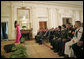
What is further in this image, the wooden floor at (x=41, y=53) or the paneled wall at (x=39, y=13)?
the paneled wall at (x=39, y=13)

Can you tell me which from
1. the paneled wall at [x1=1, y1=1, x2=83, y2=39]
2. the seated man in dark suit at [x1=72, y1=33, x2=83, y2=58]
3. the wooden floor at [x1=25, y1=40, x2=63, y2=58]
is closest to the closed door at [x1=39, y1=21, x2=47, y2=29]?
the paneled wall at [x1=1, y1=1, x2=83, y2=39]

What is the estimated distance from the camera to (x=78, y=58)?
2.88 m

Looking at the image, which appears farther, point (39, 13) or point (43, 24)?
point (43, 24)

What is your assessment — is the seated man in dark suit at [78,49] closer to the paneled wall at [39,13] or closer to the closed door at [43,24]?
the paneled wall at [39,13]

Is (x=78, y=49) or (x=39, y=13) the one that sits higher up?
(x=39, y=13)

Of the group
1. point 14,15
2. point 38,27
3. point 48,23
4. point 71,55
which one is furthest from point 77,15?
point 71,55

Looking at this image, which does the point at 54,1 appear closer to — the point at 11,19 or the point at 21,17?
the point at 21,17

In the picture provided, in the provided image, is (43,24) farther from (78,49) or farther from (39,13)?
(78,49)

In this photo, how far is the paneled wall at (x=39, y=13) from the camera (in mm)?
9000

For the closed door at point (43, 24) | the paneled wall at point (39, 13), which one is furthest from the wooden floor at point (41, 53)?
the closed door at point (43, 24)

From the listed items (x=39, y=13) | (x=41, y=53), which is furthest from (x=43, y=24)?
(x=41, y=53)

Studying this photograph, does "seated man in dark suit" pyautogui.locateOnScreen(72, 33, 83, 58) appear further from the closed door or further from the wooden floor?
the closed door

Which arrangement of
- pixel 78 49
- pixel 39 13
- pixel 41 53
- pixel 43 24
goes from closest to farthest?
pixel 78 49
pixel 41 53
pixel 39 13
pixel 43 24

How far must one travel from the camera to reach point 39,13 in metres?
9.86
